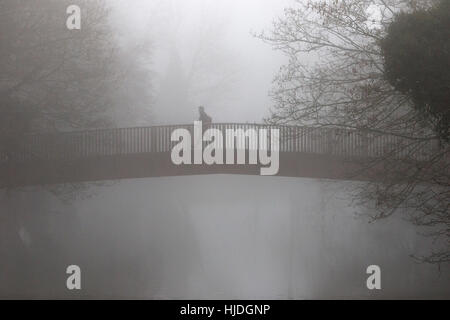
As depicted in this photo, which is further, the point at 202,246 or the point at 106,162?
the point at 202,246

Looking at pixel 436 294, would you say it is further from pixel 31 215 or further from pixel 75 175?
pixel 31 215

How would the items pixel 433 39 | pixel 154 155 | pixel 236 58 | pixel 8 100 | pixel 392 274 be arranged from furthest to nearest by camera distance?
1. pixel 236 58
2. pixel 392 274
3. pixel 154 155
4. pixel 8 100
5. pixel 433 39

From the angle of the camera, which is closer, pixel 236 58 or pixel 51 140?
pixel 51 140

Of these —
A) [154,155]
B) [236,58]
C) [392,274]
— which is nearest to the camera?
[154,155]

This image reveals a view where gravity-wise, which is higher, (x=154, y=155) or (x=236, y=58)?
(x=236, y=58)

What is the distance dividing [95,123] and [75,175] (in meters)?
1.62

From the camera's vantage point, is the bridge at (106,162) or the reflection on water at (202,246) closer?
the bridge at (106,162)

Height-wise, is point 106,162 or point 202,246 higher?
point 106,162

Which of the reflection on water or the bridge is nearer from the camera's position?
the bridge
